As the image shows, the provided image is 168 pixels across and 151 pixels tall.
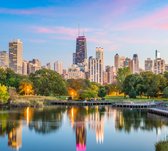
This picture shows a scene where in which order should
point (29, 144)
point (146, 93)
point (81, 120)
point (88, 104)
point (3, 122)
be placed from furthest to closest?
point (146, 93), point (88, 104), point (81, 120), point (3, 122), point (29, 144)

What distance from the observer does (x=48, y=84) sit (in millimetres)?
112562

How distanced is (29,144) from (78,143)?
465cm

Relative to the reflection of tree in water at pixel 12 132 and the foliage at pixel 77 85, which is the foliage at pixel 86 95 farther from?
the reflection of tree in water at pixel 12 132

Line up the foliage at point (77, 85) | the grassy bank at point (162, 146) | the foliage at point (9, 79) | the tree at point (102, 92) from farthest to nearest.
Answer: the foliage at point (77, 85), the tree at point (102, 92), the foliage at point (9, 79), the grassy bank at point (162, 146)

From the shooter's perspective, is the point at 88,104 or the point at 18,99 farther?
the point at 88,104

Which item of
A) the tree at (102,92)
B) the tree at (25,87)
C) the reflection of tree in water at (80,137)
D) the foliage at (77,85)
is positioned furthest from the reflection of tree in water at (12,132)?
the foliage at (77,85)

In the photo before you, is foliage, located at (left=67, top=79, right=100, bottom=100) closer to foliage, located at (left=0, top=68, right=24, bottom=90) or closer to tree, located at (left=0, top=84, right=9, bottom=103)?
foliage, located at (left=0, top=68, right=24, bottom=90)

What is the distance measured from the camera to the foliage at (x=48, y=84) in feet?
369

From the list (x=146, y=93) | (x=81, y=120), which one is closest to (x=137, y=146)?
(x=81, y=120)

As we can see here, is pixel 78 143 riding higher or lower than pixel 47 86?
lower

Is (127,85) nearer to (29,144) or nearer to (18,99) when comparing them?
(18,99)

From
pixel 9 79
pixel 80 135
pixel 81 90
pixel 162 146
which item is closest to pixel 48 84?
pixel 81 90

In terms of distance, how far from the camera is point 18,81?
110938 millimetres

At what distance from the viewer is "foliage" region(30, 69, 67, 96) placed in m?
113
